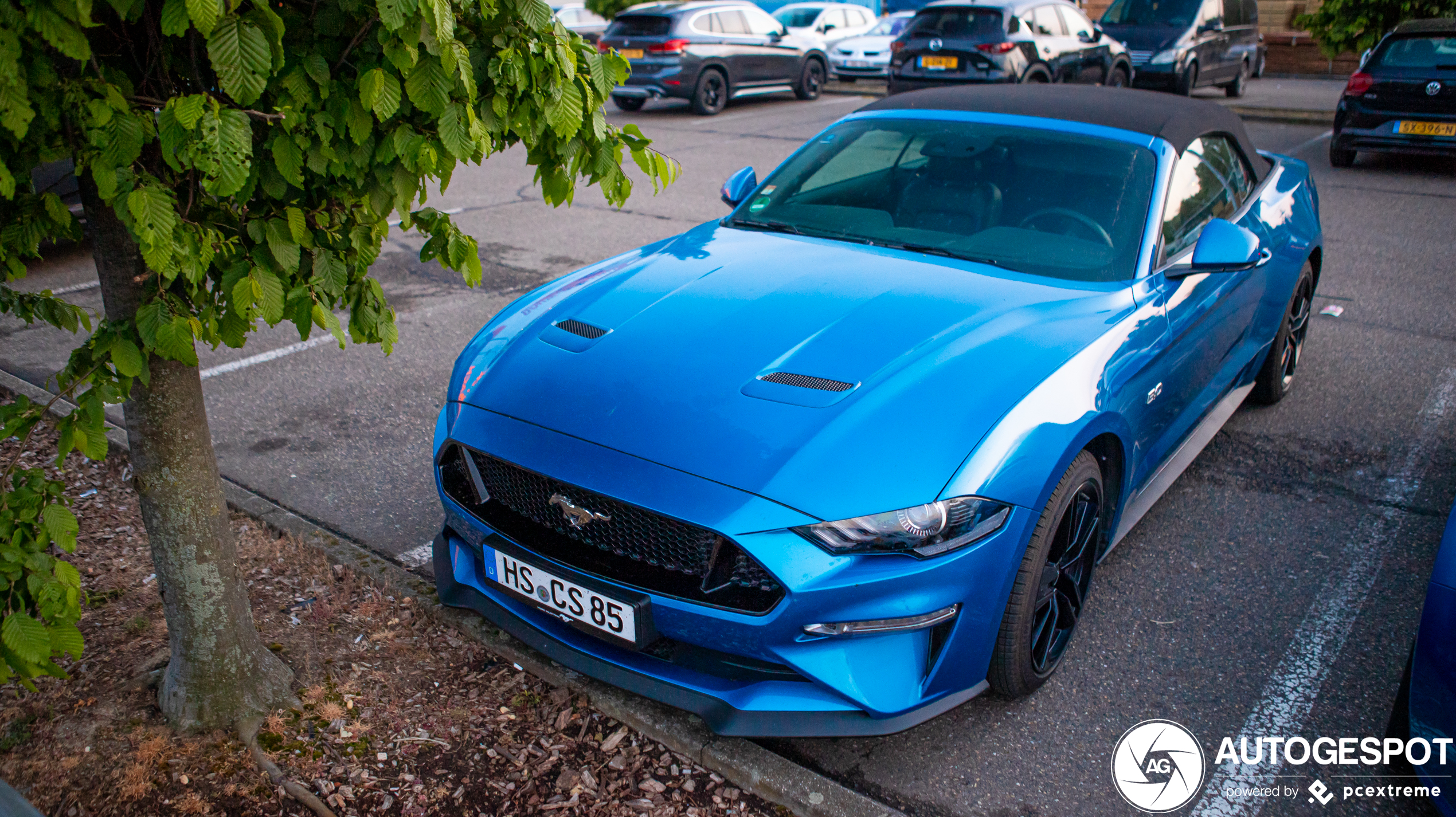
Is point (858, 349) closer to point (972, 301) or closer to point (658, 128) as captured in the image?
point (972, 301)

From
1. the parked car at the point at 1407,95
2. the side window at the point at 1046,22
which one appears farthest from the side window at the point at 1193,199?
the side window at the point at 1046,22

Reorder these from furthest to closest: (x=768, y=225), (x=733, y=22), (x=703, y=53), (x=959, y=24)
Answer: (x=733, y=22), (x=703, y=53), (x=959, y=24), (x=768, y=225)

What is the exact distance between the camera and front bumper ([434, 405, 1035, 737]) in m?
2.31

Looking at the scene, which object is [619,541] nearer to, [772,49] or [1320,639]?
[1320,639]

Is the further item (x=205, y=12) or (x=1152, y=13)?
(x=1152, y=13)

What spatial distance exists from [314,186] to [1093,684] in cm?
247

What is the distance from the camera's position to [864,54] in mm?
19625

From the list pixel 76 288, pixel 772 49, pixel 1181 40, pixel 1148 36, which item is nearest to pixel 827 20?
pixel 772 49

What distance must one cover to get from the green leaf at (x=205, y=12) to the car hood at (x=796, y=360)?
1278 mm

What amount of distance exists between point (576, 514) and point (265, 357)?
3.78 meters

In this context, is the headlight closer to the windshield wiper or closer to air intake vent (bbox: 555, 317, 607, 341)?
air intake vent (bbox: 555, 317, 607, 341)

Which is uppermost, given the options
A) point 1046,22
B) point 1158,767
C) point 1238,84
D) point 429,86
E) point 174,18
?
point 1046,22

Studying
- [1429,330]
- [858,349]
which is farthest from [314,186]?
[1429,330]

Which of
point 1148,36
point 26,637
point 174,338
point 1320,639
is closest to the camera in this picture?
point 26,637
